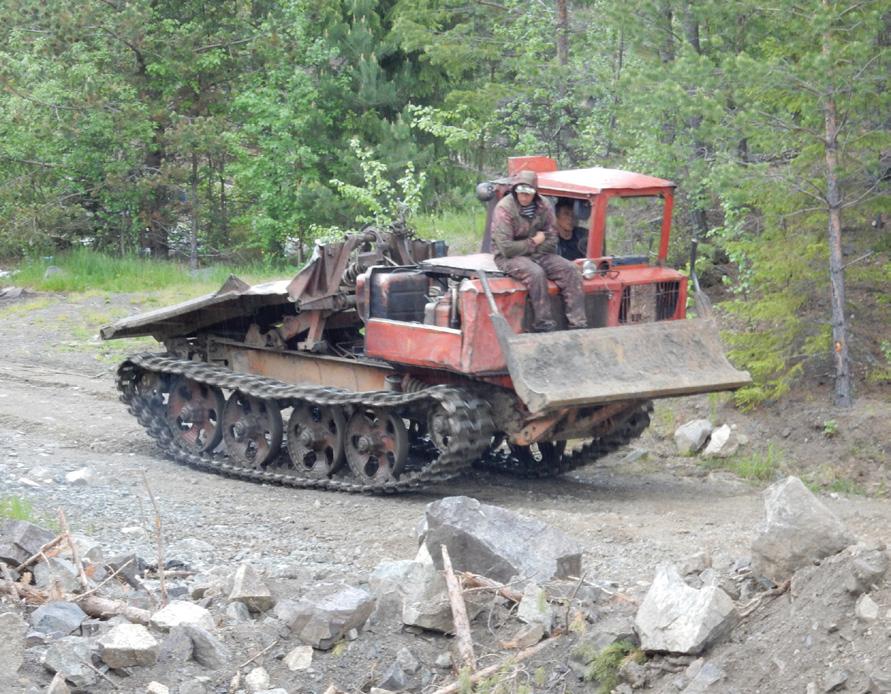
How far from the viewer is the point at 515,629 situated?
6512 mm

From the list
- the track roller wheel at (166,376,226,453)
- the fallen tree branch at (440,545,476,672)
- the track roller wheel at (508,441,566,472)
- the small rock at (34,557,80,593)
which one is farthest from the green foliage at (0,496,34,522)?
the track roller wheel at (508,441,566,472)

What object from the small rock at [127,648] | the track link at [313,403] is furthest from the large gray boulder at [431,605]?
the track link at [313,403]

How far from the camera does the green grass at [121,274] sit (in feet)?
73.8

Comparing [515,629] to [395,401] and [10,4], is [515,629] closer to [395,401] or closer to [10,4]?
[395,401]

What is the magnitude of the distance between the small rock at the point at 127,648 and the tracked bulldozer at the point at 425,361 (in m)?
4.55

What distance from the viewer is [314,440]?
12219mm

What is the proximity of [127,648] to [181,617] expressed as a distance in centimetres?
47

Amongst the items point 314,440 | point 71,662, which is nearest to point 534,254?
point 314,440

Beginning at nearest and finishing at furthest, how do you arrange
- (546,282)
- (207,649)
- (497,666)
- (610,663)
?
1. (610,663)
2. (497,666)
3. (207,649)
4. (546,282)

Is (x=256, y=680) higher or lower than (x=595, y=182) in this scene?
lower

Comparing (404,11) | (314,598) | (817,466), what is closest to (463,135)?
(404,11)

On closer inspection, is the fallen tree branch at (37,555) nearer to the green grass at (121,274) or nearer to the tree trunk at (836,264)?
the tree trunk at (836,264)

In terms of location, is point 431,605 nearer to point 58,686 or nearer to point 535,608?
point 535,608

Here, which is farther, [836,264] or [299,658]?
[836,264]
